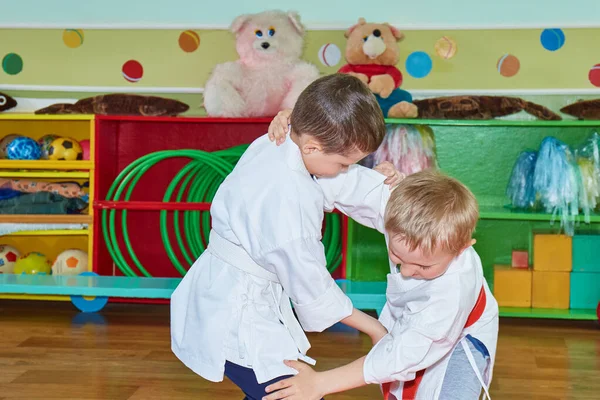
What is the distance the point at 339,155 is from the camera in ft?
4.76

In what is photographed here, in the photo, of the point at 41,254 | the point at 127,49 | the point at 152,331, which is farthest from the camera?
the point at 127,49

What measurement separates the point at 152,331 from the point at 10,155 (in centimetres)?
113

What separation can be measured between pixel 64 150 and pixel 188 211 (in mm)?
635

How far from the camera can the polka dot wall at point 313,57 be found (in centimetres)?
364

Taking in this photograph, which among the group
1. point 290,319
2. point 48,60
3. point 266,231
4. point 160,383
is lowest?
point 160,383

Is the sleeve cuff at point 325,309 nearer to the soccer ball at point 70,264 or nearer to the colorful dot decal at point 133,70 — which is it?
the soccer ball at point 70,264

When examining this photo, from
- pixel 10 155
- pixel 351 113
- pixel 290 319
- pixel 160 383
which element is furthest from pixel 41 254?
pixel 351 113

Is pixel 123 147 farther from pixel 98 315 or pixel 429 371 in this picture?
pixel 429 371

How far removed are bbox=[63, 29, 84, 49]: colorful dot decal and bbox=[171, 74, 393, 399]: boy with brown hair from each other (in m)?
2.62

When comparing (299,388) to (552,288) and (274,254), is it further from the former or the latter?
(552,288)

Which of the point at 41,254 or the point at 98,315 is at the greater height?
the point at 41,254

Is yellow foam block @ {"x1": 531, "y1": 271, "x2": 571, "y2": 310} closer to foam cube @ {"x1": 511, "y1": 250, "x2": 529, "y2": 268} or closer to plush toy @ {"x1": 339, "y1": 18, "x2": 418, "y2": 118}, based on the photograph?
foam cube @ {"x1": 511, "y1": 250, "x2": 529, "y2": 268}

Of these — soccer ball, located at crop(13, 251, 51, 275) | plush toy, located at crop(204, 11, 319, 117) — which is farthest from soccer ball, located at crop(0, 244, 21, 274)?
plush toy, located at crop(204, 11, 319, 117)

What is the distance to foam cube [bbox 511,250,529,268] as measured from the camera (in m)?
3.47
